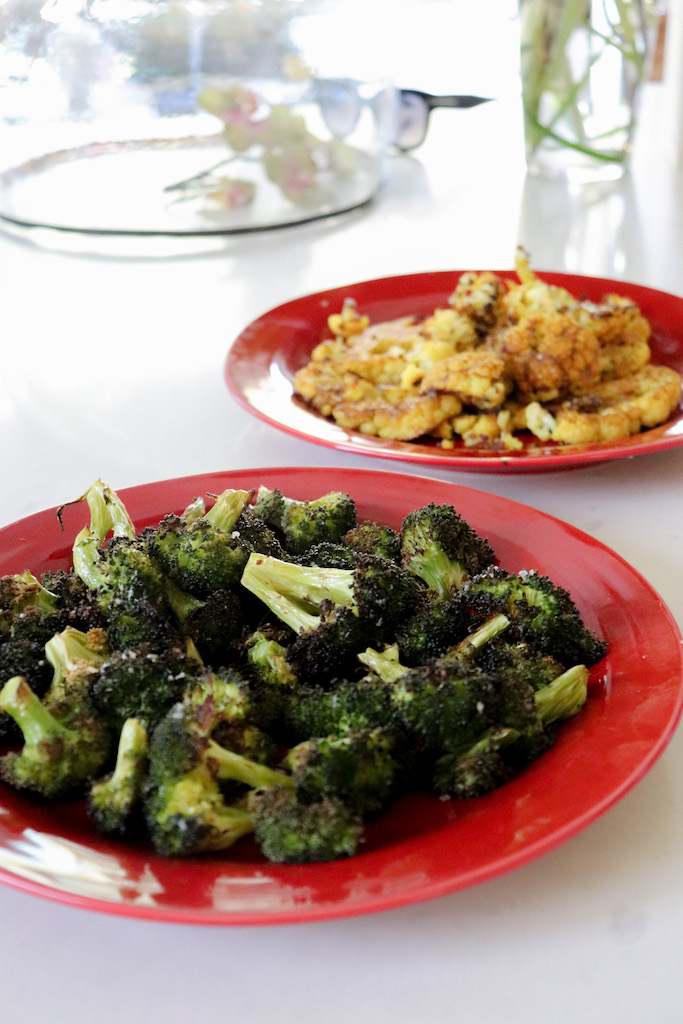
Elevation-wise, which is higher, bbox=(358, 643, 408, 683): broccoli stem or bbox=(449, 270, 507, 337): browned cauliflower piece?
bbox=(449, 270, 507, 337): browned cauliflower piece

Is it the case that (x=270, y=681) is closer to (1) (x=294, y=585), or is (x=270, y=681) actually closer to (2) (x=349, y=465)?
(1) (x=294, y=585)

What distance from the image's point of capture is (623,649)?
0.85 meters

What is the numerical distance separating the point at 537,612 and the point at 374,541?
0.20 m

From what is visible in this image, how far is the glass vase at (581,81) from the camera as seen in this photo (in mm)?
2273

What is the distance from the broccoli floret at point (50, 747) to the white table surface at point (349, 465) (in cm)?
8

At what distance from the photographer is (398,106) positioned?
9.70 feet

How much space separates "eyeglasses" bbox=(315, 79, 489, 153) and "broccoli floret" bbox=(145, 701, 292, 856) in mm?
1938

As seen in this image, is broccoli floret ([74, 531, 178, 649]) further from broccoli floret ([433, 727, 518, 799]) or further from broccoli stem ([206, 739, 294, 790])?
broccoli floret ([433, 727, 518, 799])

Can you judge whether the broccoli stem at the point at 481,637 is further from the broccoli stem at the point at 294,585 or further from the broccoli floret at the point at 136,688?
the broccoli floret at the point at 136,688

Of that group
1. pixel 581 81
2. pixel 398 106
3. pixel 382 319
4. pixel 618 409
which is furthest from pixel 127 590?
pixel 398 106

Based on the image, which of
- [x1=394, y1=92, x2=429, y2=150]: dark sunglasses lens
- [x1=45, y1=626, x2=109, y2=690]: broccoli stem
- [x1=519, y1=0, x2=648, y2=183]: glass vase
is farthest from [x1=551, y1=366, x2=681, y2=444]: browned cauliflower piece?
[x1=394, y1=92, x2=429, y2=150]: dark sunglasses lens

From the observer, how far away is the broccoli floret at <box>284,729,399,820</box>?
69 cm

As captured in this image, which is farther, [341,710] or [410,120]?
[410,120]

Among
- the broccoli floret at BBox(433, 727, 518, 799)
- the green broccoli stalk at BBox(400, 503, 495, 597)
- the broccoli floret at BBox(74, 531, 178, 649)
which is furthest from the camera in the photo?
the green broccoli stalk at BBox(400, 503, 495, 597)
